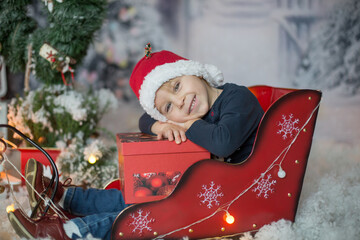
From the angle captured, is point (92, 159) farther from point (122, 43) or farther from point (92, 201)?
point (122, 43)

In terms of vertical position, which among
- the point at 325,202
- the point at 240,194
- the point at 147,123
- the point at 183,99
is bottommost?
the point at 325,202

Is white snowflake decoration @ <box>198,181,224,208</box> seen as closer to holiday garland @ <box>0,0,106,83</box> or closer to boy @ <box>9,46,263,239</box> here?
boy @ <box>9,46,263,239</box>

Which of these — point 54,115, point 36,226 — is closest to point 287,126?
point 36,226

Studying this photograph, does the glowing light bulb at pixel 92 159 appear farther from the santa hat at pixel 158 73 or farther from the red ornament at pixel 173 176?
the red ornament at pixel 173 176

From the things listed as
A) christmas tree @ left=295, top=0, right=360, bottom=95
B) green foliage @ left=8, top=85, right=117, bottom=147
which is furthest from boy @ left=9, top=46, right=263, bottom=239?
christmas tree @ left=295, top=0, right=360, bottom=95

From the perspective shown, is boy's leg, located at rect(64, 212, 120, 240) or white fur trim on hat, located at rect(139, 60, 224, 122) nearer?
boy's leg, located at rect(64, 212, 120, 240)

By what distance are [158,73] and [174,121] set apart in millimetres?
166

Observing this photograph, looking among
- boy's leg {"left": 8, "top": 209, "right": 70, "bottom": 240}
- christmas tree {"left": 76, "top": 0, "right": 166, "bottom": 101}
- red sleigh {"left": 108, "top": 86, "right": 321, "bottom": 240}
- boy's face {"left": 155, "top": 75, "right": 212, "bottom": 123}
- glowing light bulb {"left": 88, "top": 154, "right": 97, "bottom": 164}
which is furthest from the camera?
christmas tree {"left": 76, "top": 0, "right": 166, "bottom": 101}

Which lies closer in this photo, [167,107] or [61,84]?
[167,107]

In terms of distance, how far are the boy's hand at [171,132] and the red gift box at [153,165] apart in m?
0.02

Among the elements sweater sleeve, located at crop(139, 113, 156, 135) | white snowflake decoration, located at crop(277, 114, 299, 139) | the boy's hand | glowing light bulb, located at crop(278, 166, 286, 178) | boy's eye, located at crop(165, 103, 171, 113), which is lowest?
glowing light bulb, located at crop(278, 166, 286, 178)

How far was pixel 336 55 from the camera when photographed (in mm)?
2719

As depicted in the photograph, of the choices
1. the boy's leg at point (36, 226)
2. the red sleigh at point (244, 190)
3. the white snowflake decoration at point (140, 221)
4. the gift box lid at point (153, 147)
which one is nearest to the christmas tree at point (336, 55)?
the red sleigh at point (244, 190)

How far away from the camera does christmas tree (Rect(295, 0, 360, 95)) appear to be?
2.67 meters
